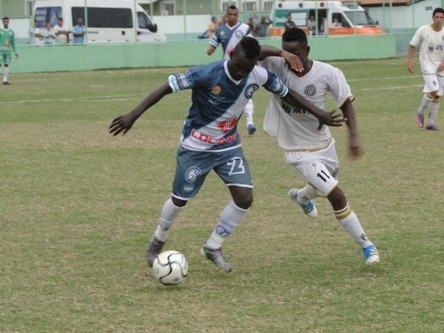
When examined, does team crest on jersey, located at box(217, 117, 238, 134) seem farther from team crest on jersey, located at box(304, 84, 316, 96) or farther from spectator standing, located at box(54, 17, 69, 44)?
spectator standing, located at box(54, 17, 69, 44)

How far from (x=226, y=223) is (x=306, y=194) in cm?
162

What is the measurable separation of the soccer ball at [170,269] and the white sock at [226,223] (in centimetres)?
47

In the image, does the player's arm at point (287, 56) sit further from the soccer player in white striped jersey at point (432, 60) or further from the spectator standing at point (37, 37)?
the spectator standing at point (37, 37)

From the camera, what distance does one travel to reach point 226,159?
7434 millimetres

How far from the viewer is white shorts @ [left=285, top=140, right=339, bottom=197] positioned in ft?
25.0

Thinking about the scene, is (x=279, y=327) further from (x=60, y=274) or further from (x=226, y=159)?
(x=60, y=274)

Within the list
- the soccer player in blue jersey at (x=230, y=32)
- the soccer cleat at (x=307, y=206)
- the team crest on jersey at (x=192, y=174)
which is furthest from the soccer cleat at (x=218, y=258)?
the soccer player in blue jersey at (x=230, y=32)

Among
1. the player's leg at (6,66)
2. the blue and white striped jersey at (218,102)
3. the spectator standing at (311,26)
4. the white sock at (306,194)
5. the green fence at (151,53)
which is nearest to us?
the blue and white striped jersey at (218,102)

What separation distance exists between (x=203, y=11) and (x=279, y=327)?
3547cm

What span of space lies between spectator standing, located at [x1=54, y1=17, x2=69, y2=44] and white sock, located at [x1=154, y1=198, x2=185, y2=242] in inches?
1149

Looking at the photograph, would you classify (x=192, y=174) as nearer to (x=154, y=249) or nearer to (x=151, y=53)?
(x=154, y=249)

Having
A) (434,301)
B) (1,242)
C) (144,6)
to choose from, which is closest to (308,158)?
(434,301)

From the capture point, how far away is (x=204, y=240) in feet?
28.7

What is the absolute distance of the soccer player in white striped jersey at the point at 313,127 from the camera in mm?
7598
